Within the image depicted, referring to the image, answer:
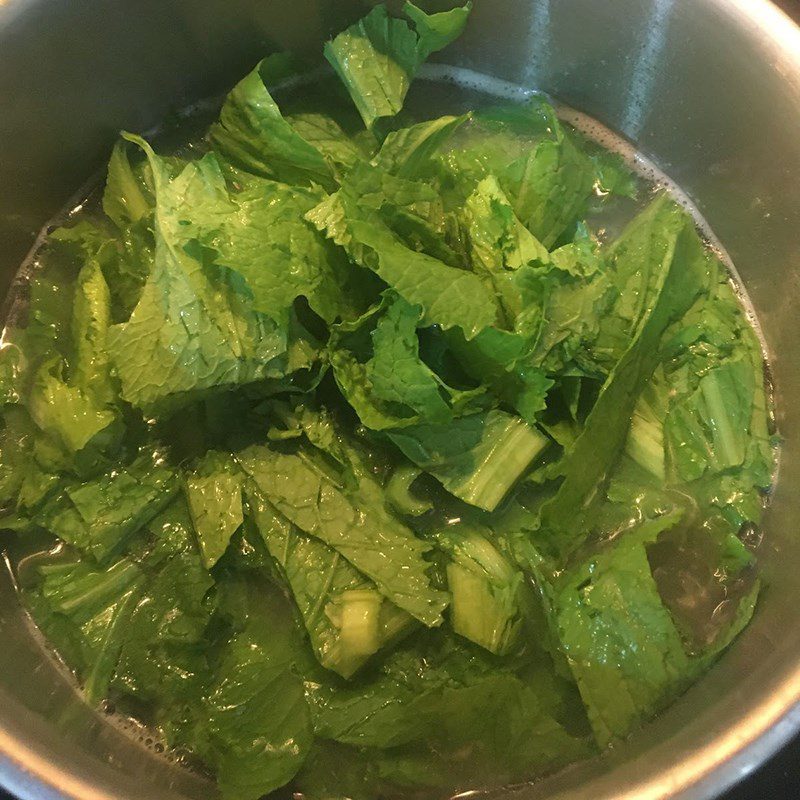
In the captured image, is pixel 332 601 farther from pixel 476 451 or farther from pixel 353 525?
pixel 476 451

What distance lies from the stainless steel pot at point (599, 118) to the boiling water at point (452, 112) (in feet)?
0.08

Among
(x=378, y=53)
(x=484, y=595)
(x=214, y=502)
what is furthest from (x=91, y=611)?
(x=378, y=53)

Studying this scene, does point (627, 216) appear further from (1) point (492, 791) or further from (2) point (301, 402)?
(1) point (492, 791)

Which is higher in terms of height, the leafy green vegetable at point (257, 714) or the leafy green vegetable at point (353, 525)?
the leafy green vegetable at point (353, 525)

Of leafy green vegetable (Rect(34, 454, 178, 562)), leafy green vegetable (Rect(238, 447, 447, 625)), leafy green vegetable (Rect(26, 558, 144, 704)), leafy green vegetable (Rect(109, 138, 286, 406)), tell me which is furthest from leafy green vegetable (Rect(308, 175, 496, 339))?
leafy green vegetable (Rect(26, 558, 144, 704))

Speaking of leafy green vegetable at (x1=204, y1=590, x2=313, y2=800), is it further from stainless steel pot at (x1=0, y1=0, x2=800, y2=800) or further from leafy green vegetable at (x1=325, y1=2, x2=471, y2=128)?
leafy green vegetable at (x1=325, y1=2, x2=471, y2=128)

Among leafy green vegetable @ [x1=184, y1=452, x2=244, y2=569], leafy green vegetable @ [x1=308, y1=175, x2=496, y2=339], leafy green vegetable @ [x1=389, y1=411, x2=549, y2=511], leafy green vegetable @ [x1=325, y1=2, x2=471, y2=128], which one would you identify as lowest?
leafy green vegetable @ [x1=184, y1=452, x2=244, y2=569]

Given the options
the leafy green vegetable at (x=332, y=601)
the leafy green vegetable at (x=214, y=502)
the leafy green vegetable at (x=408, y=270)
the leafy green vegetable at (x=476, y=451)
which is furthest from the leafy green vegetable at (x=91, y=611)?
the leafy green vegetable at (x=408, y=270)

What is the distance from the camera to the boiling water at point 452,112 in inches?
60.7

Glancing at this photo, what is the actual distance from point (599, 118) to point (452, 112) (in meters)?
0.34

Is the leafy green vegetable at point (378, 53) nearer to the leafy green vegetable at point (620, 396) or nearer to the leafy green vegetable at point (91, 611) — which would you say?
the leafy green vegetable at point (620, 396)

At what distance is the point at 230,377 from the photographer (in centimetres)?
113

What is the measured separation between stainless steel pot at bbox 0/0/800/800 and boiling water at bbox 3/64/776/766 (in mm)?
A: 24

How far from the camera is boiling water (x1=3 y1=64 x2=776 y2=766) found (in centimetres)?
154
